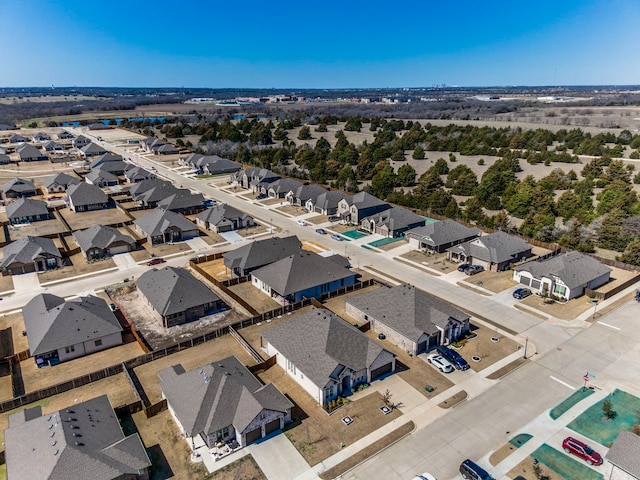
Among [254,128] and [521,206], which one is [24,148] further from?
[521,206]

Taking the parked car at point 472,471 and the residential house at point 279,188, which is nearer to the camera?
the parked car at point 472,471

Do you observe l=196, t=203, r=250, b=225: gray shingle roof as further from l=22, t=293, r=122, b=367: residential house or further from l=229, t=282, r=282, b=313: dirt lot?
l=22, t=293, r=122, b=367: residential house

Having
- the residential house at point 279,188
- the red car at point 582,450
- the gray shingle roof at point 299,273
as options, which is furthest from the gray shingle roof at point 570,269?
the residential house at point 279,188

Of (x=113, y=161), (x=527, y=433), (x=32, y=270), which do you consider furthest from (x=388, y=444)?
(x=113, y=161)

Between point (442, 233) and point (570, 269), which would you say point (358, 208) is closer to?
point (442, 233)

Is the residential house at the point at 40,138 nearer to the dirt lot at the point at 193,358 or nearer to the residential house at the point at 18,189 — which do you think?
the residential house at the point at 18,189
